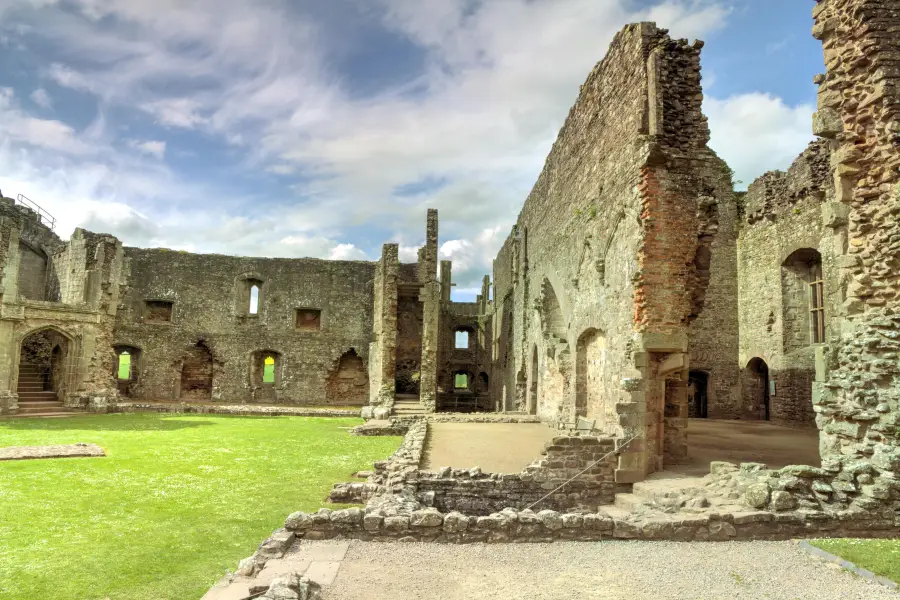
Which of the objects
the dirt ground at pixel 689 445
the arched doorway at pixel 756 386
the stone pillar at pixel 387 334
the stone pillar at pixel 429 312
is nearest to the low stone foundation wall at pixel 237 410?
the stone pillar at pixel 387 334

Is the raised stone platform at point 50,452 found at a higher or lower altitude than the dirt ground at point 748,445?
lower

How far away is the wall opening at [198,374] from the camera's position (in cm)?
2673

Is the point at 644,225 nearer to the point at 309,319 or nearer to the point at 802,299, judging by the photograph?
the point at 802,299

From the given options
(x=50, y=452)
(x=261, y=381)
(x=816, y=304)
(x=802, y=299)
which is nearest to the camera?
(x=50, y=452)

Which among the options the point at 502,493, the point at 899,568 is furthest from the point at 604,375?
the point at 899,568

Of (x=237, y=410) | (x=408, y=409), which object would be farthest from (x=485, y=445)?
(x=237, y=410)

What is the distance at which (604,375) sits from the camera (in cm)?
1174

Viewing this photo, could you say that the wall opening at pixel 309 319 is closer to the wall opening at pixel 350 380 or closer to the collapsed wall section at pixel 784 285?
the wall opening at pixel 350 380

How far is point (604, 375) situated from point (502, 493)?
3.77 meters

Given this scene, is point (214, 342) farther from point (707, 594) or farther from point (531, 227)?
point (707, 594)

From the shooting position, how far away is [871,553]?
18.8ft

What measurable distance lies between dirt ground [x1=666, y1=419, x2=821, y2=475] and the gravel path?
354cm

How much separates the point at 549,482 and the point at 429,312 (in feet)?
43.9

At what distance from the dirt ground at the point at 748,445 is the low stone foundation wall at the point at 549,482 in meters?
1.28
